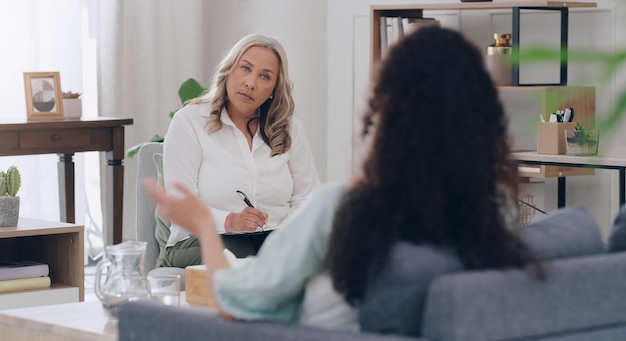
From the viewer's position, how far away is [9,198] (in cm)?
340

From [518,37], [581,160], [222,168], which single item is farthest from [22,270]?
[518,37]

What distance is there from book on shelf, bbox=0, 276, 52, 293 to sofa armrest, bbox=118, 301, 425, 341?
1.62 m

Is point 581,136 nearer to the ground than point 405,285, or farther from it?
farther from it

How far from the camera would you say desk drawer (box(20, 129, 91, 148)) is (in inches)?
162

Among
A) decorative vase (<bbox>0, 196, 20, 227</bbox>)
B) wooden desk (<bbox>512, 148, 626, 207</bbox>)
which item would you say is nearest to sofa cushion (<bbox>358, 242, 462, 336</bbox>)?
decorative vase (<bbox>0, 196, 20, 227</bbox>)

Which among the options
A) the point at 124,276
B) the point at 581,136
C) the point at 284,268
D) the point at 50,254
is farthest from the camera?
the point at 581,136

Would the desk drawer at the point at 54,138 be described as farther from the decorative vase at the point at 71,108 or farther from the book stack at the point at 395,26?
the book stack at the point at 395,26

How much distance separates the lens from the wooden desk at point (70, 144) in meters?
4.09

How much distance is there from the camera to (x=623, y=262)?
5.21 feet

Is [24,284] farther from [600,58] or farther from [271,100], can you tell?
[600,58]

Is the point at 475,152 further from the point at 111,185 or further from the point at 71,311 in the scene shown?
the point at 111,185

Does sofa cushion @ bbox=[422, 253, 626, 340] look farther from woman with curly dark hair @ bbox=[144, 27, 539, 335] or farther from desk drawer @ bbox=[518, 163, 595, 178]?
desk drawer @ bbox=[518, 163, 595, 178]

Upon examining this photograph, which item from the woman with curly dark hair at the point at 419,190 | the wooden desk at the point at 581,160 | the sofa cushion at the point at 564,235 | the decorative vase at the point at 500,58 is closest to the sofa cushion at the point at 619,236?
the sofa cushion at the point at 564,235

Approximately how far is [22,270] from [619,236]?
2.16 m
